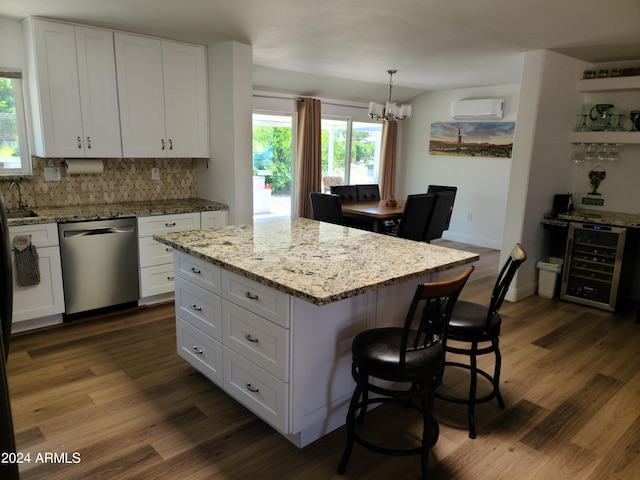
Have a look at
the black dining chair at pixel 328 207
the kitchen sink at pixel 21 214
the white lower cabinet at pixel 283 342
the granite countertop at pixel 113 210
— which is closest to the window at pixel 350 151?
the black dining chair at pixel 328 207

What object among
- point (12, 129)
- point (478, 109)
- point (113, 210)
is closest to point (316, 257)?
point (113, 210)

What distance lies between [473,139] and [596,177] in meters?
2.21

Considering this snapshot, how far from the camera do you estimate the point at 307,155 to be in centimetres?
636

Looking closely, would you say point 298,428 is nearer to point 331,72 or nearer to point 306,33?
point 306,33

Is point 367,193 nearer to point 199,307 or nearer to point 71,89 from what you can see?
point 71,89

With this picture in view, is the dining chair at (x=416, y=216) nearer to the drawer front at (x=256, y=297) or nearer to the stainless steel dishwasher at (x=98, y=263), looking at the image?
the stainless steel dishwasher at (x=98, y=263)

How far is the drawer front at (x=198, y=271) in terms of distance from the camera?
2.38 metres

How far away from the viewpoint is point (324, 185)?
277 inches

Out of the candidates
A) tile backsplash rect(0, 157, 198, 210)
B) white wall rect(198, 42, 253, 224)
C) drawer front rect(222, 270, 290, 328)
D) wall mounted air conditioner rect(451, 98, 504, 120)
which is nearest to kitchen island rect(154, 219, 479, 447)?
drawer front rect(222, 270, 290, 328)

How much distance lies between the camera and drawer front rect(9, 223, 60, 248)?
325cm

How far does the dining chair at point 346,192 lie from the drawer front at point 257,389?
3499 mm

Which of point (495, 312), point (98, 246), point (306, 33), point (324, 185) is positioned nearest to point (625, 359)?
point (495, 312)

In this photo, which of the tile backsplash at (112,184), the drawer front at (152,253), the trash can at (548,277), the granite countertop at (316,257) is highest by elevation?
the tile backsplash at (112,184)

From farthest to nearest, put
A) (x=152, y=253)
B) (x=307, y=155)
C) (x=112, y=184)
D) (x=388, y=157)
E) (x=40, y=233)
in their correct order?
1. (x=388, y=157)
2. (x=307, y=155)
3. (x=112, y=184)
4. (x=152, y=253)
5. (x=40, y=233)
